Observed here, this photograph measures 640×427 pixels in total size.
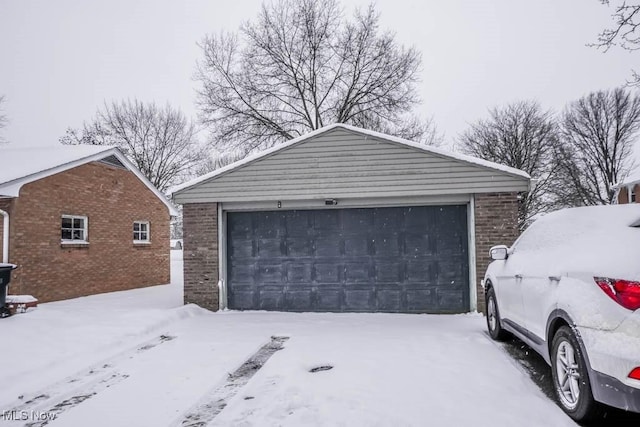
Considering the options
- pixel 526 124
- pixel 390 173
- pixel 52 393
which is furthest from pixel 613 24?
pixel 526 124

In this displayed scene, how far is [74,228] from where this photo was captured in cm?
1151

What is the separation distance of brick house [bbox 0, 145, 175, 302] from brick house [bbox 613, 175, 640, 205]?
23.8 metres

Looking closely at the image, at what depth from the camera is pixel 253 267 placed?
346 inches

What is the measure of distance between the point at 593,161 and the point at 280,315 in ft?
90.6

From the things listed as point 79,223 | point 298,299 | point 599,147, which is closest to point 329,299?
point 298,299

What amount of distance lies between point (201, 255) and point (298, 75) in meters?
16.7

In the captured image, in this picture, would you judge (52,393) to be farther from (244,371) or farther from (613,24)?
(613,24)

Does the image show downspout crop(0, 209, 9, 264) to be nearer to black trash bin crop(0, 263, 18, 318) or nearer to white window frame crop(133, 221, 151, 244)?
black trash bin crop(0, 263, 18, 318)

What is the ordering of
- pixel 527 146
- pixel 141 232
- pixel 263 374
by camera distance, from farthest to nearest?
1. pixel 527 146
2. pixel 141 232
3. pixel 263 374

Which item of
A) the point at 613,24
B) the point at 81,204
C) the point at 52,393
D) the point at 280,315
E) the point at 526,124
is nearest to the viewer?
the point at 52,393

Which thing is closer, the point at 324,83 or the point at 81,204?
the point at 81,204

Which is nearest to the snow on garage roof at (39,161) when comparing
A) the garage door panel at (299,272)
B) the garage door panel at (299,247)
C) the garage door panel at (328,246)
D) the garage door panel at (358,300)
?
the garage door panel at (299,247)

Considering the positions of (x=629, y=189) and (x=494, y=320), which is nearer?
(x=494, y=320)

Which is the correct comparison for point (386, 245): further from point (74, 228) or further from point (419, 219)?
point (74, 228)
